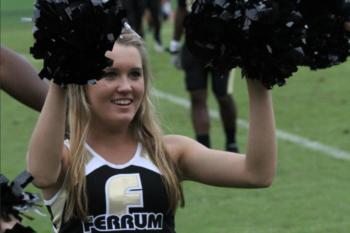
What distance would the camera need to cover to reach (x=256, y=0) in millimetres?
2965

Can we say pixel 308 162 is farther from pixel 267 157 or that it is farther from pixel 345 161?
pixel 267 157

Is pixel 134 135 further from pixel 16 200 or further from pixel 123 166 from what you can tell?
pixel 16 200

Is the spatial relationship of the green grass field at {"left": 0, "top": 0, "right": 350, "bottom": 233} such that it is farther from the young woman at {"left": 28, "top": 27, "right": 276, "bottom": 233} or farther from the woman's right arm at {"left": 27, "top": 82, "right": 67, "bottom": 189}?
the woman's right arm at {"left": 27, "top": 82, "right": 67, "bottom": 189}

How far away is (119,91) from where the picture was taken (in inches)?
136

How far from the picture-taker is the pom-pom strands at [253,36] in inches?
116

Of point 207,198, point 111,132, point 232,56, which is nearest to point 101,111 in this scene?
point 111,132

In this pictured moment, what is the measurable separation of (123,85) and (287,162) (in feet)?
17.9

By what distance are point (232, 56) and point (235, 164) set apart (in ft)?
1.79

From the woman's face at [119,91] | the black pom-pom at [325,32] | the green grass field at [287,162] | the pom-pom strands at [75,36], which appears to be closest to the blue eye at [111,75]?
the woman's face at [119,91]

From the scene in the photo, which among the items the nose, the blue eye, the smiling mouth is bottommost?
the smiling mouth

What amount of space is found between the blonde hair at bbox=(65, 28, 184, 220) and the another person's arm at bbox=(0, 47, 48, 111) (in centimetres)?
55

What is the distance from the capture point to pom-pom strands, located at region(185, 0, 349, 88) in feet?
9.64

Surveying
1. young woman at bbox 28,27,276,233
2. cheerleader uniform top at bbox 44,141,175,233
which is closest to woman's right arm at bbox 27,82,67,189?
young woman at bbox 28,27,276,233

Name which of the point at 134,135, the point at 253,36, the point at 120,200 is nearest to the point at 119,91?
the point at 134,135
